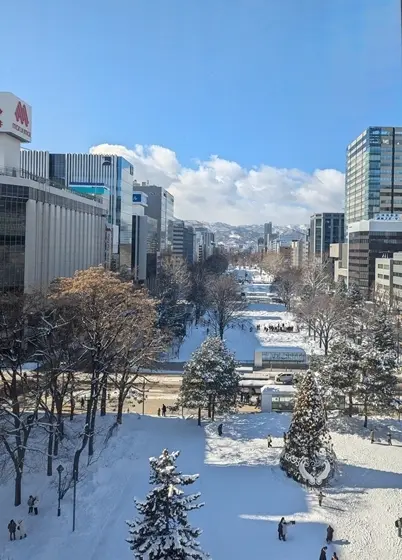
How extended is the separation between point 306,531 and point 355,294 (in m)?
46.5

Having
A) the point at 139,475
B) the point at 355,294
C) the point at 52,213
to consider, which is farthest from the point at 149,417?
the point at 355,294

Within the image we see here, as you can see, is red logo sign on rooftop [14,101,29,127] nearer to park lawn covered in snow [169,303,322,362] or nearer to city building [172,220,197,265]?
park lawn covered in snow [169,303,322,362]

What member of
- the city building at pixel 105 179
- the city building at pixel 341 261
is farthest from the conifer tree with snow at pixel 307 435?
the city building at pixel 341 261

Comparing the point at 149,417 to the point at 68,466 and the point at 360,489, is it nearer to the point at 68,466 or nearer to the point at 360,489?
the point at 68,466

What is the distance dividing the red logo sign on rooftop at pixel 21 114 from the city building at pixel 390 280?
1640 inches

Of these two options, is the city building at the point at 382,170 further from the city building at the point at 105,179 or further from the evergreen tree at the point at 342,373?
the evergreen tree at the point at 342,373

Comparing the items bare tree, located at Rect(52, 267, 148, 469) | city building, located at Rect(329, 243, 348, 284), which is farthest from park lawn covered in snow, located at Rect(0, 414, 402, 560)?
city building, located at Rect(329, 243, 348, 284)

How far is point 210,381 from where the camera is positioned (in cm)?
2391

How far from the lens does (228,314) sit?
48.0m

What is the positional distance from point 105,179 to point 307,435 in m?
56.6

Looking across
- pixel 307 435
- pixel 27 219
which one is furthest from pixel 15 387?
pixel 27 219

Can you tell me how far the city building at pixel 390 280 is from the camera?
201 ft

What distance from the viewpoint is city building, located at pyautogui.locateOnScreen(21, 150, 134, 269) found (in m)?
65.7

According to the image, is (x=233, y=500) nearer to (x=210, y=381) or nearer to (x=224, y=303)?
(x=210, y=381)
